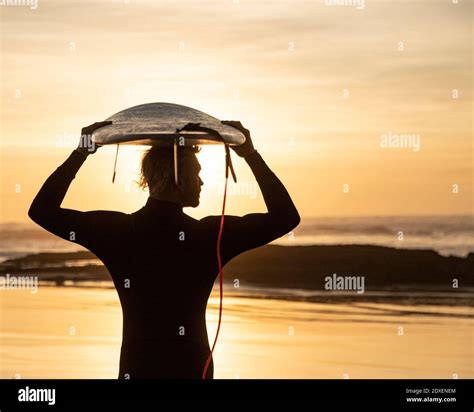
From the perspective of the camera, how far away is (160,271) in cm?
489

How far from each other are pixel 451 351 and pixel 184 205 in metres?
5.35

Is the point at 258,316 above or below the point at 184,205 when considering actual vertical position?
below

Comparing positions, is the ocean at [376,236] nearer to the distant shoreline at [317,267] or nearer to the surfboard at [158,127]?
the distant shoreline at [317,267]

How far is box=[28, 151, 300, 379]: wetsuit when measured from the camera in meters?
4.86

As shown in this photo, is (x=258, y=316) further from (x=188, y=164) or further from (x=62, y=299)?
(x=188, y=164)

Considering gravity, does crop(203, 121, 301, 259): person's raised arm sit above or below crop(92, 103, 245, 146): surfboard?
below

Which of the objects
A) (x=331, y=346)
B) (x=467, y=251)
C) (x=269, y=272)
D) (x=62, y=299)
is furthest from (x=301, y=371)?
(x=467, y=251)

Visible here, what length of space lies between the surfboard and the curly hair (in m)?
0.04

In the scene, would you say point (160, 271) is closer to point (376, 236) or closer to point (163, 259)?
point (163, 259)

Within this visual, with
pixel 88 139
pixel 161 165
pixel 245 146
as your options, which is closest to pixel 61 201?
pixel 88 139

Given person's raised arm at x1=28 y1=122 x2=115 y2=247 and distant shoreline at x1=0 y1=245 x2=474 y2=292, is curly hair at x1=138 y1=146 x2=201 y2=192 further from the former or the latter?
distant shoreline at x1=0 y1=245 x2=474 y2=292

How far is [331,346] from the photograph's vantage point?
388 inches

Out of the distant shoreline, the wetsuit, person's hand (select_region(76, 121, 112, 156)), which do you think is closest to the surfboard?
person's hand (select_region(76, 121, 112, 156))

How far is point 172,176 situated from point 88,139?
0.42m
